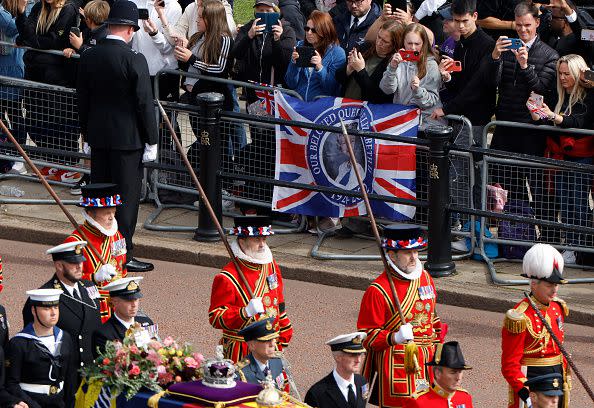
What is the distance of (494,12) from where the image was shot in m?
15.8

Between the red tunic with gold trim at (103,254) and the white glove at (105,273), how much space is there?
0.33 ft

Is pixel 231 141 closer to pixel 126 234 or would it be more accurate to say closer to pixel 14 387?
pixel 126 234

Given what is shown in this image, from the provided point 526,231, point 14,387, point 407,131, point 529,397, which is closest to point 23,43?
point 407,131

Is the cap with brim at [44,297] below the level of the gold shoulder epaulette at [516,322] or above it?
above

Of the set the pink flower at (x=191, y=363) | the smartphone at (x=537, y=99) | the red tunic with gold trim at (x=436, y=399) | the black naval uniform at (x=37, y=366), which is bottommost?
the black naval uniform at (x=37, y=366)

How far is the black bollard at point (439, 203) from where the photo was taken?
1284 centimetres

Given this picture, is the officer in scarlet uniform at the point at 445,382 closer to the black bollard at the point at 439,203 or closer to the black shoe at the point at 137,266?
the black bollard at the point at 439,203

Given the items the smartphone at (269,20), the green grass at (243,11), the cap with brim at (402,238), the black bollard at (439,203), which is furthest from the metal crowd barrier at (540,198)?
the green grass at (243,11)

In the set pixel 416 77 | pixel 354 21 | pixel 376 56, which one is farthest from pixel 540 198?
pixel 354 21

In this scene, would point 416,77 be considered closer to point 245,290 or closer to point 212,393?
point 245,290

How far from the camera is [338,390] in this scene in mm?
8836

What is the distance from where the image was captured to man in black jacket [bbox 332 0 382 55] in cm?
1483

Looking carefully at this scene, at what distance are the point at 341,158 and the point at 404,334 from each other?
4.65 metres

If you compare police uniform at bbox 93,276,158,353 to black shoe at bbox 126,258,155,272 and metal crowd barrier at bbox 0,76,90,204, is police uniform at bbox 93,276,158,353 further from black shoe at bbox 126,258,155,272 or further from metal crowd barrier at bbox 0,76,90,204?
metal crowd barrier at bbox 0,76,90,204
